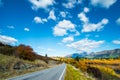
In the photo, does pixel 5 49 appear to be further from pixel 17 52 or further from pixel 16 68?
pixel 16 68

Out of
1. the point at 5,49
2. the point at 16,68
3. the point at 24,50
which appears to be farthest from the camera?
the point at 24,50

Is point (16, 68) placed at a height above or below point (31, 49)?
below

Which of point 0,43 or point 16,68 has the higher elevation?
point 0,43

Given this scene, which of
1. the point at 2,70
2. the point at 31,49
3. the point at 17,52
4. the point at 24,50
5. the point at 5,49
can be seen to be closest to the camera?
the point at 2,70

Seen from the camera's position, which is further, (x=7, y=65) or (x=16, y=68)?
(x=16, y=68)

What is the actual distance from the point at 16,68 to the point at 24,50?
43.2 ft

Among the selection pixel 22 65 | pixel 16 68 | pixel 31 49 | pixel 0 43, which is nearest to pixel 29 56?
pixel 31 49

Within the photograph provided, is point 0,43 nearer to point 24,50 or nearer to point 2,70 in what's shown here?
point 24,50

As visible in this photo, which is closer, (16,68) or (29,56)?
(16,68)

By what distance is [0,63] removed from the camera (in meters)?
22.5

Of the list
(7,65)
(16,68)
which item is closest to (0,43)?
(16,68)

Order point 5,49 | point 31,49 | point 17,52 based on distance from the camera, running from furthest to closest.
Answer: point 31,49 < point 17,52 < point 5,49

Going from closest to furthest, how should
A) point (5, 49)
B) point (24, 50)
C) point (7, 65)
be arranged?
point (7, 65) → point (5, 49) → point (24, 50)

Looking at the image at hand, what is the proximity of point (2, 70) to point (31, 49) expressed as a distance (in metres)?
21.4
